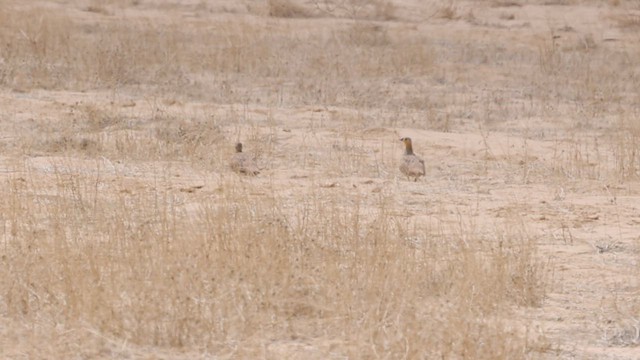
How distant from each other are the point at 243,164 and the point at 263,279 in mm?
3557

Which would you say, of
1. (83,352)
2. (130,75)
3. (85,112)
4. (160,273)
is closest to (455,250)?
(160,273)

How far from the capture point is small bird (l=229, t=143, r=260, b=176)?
913 centimetres

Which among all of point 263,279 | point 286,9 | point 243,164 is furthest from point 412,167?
point 286,9

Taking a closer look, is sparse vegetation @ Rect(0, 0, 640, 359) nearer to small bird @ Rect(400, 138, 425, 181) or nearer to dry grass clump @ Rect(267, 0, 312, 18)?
small bird @ Rect(400, 138, 425, 181)

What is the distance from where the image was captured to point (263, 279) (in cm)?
570

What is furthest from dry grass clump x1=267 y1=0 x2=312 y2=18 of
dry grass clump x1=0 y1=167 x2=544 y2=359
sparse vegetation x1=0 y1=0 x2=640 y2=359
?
dry grass clump x1=0 y1=167 x2=544 y2=359

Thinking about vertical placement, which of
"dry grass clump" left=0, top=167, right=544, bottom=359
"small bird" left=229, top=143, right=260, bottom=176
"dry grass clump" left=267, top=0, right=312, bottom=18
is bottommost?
"dry grass clump" left=267, top=0, right=312, bottom=18

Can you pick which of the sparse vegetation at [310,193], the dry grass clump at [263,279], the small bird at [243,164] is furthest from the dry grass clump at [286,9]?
the dry grass clump at [263,279]

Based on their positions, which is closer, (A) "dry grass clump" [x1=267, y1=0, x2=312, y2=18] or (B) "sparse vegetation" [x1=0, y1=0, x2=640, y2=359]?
(B) "sparse vegetation" [x1=0, y1=0, x2=640, y2=359]

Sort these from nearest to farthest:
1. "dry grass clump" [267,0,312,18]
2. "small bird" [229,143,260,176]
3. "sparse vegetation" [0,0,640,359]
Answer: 1. "sparse vegetation" [0,0,640,359]
2. "small bird" [229,143,260,176]
3. "dry grass clump" [267,0,312,18]

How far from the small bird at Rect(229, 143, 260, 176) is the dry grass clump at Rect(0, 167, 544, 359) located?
1.94 meters

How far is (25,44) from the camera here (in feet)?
49.4

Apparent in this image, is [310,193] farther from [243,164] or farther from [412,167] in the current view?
[412,167]

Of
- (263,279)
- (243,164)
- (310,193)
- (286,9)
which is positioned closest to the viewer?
(263,279)
